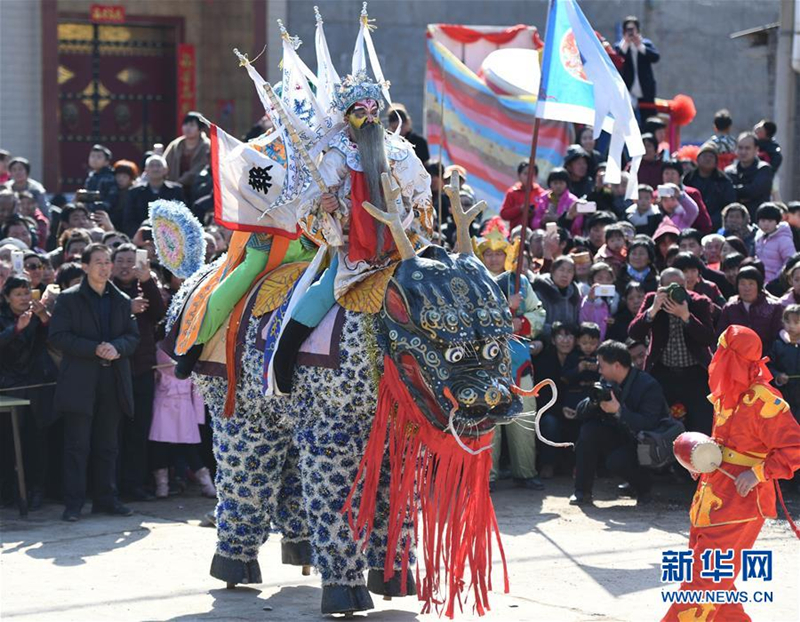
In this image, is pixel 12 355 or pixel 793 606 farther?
pixel 12 355

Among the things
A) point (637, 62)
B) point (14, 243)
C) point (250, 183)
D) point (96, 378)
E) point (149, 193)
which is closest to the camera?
point (250, 183)

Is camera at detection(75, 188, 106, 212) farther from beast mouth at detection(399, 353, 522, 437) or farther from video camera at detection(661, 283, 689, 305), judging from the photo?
beast mouth at detection(399, 353, 522, 437)

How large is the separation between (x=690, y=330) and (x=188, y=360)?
3.95m

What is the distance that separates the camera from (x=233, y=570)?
798 centimetres

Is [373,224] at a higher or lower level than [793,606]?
higher

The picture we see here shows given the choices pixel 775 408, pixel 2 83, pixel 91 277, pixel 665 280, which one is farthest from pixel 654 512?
pixel 2 83

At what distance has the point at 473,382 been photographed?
6.68m

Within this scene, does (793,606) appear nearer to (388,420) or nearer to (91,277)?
(388,420)

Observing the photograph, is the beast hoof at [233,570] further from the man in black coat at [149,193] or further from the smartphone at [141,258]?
the man in black coat at [149,193]

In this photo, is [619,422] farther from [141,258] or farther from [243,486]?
[141,258]

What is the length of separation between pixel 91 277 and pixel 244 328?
2.60 meters

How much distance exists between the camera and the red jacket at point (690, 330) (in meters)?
10.4

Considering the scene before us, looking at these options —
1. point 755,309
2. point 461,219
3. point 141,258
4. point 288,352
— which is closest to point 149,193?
point 141,258

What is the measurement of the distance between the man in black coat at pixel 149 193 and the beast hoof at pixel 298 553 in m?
5.47
